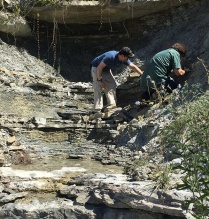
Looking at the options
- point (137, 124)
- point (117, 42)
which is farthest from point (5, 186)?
point (117, 42)

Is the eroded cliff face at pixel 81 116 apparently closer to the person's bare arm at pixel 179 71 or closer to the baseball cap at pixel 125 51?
the person's bare arm at pixel 179 71

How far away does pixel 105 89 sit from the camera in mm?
7949

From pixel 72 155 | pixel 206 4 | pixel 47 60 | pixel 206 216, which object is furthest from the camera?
pixel 47 60

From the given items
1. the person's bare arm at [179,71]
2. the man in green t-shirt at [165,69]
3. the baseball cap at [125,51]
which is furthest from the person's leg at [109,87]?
the person's bare arm at [179,71]

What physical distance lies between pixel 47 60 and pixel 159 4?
2.86m

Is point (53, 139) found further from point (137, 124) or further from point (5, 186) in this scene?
point (5, 186)

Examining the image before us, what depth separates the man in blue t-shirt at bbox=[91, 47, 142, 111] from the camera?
7.49 meters

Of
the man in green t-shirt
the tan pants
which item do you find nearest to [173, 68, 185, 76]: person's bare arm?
the man in green t-shirt

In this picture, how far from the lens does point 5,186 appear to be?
5.11m

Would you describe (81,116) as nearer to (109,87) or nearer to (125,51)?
(109,87)

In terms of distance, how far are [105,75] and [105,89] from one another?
0.86 ft

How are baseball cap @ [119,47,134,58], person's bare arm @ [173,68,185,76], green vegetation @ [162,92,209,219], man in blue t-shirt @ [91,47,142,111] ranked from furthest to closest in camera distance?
man in blue t-shirt @ [91,47,142,111], baseball cap @ [119,47,134,58], person's bare arm @ [173,68,185,76], green vegetation @ [162,92,209,219]

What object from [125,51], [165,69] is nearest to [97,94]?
[125,51]

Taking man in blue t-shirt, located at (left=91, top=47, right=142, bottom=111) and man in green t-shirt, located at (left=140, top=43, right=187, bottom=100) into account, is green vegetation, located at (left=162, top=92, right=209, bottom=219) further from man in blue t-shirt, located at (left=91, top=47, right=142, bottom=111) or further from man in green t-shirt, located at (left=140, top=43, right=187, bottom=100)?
man in blue t-shirt, located at (left=91, top=47, right=142, bottom=111)
